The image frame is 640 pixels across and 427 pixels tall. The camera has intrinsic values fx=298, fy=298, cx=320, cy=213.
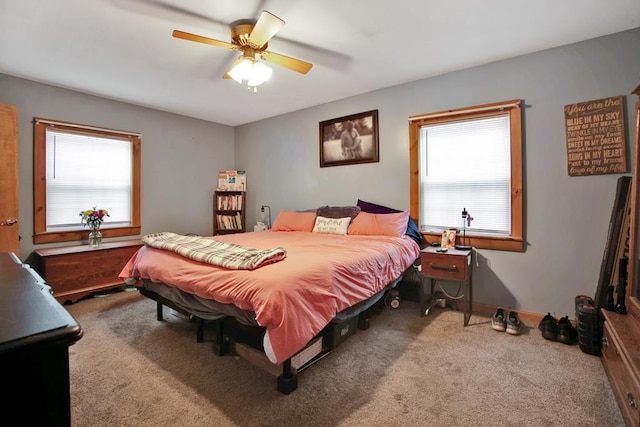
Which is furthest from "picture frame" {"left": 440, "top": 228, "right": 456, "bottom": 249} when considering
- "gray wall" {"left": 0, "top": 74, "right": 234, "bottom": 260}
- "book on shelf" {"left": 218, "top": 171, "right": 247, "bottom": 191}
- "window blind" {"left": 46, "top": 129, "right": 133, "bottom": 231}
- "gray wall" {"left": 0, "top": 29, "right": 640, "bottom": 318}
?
"window blind" {"left": 46, "top": 129, "right": 133, "bottom": 231}

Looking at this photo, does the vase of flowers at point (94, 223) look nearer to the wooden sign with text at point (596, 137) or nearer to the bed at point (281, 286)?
the bed at point (281, 286)

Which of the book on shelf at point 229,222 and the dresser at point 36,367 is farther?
the book on shelf at point 229,222

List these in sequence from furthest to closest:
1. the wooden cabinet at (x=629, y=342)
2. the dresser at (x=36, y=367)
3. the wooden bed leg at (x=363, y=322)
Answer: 1. the wooden bed leg at (x=363, y=322)
2. the wooden cabinet at (x=629, y=342)
3. the dresser at (x=36, y=367)

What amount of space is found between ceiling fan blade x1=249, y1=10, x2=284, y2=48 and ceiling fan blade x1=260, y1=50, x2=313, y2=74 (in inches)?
4.2

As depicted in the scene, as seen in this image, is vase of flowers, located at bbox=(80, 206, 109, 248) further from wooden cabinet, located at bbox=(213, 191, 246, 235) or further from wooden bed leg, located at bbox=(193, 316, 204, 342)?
wooden bed leg, located at bbox=(193, 316, 204, 342)

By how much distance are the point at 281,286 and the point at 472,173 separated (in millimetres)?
2402

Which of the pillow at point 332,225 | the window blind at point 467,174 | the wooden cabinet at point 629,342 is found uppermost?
the window blind at point 467,174

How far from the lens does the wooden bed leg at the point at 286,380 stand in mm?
1695

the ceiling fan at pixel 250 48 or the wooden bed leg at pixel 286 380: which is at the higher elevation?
the ceiling fan at pixel 250 48

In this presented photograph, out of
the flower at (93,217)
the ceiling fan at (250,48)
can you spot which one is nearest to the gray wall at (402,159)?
the flower at (93,217)

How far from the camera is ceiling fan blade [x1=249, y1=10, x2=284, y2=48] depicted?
1.83 metres

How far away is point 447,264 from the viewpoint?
2.62 m

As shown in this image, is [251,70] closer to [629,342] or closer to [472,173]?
[472,173]

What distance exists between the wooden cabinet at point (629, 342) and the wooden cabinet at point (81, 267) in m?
4.31
